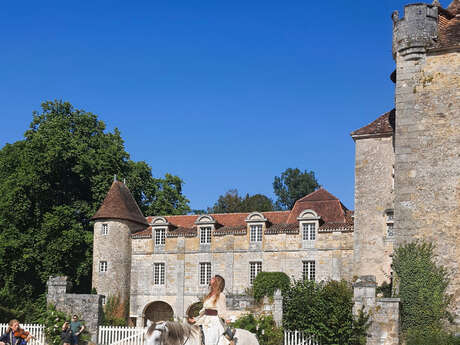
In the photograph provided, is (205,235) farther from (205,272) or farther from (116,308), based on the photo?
(116,308)

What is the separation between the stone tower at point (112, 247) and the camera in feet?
123

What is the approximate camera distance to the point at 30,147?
3888 centimetres

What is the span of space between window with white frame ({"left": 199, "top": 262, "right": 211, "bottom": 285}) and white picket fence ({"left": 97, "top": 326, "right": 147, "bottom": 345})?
1766cm

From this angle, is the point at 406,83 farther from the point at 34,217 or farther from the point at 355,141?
the point at 34,217

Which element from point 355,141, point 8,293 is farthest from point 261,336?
point 8,293

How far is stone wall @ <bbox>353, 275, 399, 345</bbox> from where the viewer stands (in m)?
18.0

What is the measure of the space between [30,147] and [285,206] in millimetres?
33669

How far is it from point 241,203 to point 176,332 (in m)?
53.3

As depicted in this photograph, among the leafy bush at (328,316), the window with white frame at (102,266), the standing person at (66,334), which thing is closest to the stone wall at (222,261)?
the window with white frame at (102,266)

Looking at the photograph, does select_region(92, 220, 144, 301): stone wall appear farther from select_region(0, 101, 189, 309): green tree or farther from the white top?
the white top

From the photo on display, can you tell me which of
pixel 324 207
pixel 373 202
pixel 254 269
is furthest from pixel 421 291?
pixel 254 269

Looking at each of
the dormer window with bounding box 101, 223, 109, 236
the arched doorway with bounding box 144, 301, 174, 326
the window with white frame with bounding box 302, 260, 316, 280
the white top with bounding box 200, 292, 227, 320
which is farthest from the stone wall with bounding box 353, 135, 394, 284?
the white top with bounding box 200, 292, 227, 320

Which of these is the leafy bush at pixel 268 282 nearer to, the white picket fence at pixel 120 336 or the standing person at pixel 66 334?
the white picket fence at pixel 120 336

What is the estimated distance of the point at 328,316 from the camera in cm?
1912
